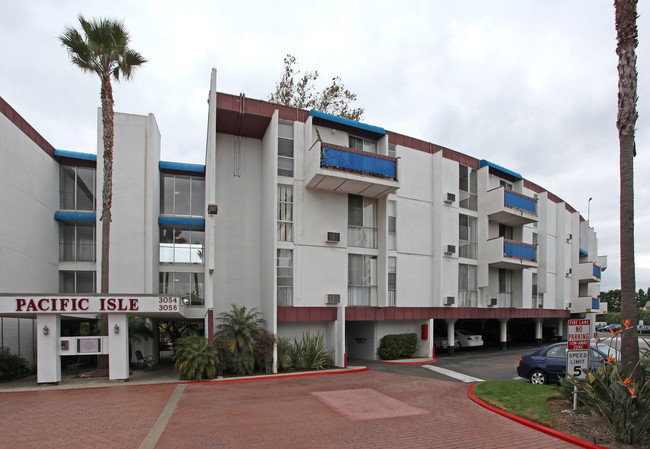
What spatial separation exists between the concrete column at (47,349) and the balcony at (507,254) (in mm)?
21733

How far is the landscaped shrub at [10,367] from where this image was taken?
15.1 metres

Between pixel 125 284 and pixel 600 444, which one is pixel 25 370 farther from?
pixel 600 444

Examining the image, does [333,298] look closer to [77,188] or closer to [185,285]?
[185,285]

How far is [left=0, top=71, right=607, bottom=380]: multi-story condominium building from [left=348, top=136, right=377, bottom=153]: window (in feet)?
0.21

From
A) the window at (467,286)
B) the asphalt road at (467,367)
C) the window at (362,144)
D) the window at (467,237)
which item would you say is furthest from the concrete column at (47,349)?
the window at (467,237)

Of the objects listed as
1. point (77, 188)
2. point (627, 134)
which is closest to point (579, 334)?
point (627, 134)

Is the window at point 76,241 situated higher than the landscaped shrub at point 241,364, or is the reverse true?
the window at point 76,241

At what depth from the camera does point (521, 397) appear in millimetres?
10547

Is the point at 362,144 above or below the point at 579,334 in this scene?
above

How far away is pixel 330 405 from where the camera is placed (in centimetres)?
1077

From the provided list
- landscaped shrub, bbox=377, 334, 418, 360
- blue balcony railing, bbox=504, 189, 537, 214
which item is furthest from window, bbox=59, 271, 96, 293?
blue balcony railing, bbox=504, 189, 537, 214

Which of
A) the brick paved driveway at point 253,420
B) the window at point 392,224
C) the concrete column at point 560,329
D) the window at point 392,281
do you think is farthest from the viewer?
the concrete column at point 560,329

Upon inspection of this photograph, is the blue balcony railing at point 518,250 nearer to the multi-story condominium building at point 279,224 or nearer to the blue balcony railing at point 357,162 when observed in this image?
the multi-story condominium building at point 279,224

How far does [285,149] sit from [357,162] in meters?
3.40
